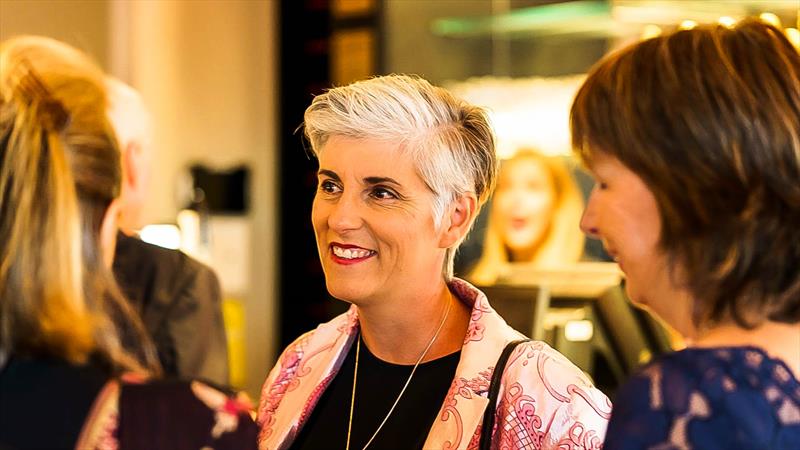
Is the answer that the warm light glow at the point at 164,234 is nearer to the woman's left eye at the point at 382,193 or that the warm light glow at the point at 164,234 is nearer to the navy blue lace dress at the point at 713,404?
the woman's left eye at the point at 382,193

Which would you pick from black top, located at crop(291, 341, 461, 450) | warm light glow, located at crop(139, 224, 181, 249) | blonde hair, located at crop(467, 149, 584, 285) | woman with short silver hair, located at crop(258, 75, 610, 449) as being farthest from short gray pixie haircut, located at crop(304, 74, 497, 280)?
blonde hair, located at crop(467, 149, 584, 285)

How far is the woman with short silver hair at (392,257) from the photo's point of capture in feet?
6.85

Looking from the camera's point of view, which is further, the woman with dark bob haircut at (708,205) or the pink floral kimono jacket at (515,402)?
the pink floral kimono jacket at (515,402)

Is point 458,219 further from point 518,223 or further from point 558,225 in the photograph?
point 518,223

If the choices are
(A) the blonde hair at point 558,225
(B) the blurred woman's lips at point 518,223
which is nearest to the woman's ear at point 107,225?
(A) the blonde hair at point 558,225

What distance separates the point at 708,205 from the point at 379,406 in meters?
0.96

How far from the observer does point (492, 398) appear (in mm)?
1896

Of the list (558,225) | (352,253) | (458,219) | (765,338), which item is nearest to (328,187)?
(352,253)

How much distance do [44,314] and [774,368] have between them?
81cm

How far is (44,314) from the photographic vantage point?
4.16 ft

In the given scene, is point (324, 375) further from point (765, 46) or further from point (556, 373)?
point (765, 46)

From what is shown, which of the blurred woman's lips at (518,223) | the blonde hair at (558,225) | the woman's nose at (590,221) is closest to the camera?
the woman's nose at (590,221)

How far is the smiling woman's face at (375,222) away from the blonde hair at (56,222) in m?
0.76

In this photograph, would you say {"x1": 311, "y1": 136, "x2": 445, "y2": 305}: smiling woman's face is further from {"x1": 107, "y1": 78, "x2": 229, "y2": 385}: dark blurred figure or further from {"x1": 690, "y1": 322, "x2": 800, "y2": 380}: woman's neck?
{"x1": 690, "y1": 322, "x2": 800, "y2": 380}: woman's neck
